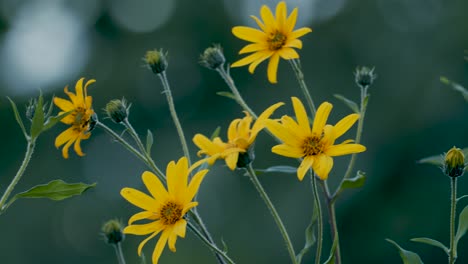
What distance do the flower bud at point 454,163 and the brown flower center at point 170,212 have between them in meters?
0.39

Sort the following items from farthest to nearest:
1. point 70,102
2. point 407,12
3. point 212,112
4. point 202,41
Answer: point 202,41 → point 407,12 → point 212,112 → point 70,102

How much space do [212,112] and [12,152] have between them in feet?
10.3

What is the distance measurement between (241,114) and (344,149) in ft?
32.5

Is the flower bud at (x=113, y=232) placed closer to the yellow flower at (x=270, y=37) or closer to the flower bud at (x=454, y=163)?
the yellow flower at (x=270, y=37)

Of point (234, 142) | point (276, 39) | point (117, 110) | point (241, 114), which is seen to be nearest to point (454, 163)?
point (234, 142)

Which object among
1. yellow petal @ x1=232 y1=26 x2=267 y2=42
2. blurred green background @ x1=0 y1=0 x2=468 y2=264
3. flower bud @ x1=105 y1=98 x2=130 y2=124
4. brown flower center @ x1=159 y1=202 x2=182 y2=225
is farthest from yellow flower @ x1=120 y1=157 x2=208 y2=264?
blurred green background @ x1=0 y1=0 x2=468 y2=264

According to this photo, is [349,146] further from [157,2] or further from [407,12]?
[157,2]

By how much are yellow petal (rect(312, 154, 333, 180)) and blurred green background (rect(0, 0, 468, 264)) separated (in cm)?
746

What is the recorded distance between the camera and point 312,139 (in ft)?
4.22

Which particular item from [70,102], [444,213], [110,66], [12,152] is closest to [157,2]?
[110,66]

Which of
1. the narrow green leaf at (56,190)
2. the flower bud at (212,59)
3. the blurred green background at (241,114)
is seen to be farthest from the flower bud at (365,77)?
the blurred green background at (241,114)

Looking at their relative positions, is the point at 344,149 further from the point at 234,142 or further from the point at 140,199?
the point at 140,199

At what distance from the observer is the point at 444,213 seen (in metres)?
8.94

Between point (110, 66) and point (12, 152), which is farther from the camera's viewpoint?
point (110, 66)
